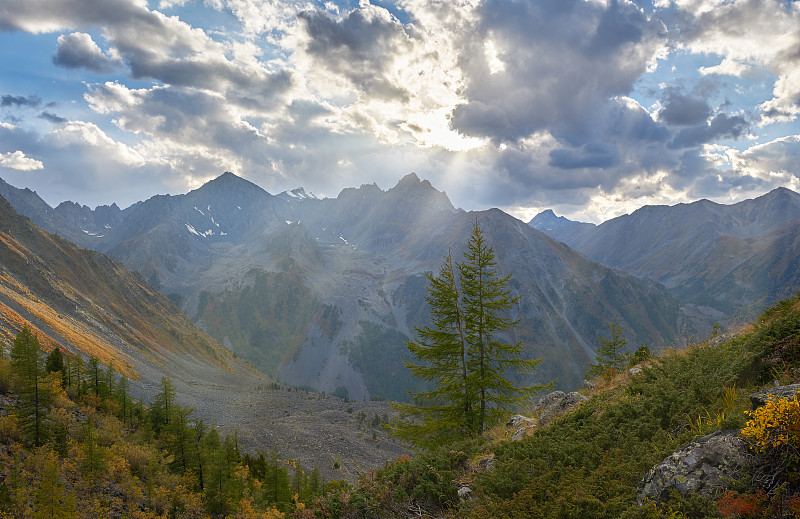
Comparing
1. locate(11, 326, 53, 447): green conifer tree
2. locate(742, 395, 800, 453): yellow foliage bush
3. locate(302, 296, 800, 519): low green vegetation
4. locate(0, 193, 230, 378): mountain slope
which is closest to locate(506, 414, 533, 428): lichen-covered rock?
locate(302, 296, 800, 519): low green vegetation

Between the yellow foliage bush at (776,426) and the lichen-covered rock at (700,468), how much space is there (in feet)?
1.16

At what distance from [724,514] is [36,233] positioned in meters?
180

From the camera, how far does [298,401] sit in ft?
376

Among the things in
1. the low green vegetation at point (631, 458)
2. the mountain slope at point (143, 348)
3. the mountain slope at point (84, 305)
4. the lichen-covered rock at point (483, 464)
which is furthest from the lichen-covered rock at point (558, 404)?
the mountain slope at point (84, 305)

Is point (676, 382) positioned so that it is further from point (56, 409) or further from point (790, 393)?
point (56, 409)

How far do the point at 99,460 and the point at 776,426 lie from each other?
120 feet

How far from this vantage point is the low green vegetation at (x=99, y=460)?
22.7 m

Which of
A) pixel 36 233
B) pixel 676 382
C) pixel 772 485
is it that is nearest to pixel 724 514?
pixel 772 485

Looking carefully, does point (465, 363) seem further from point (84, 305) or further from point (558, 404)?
point (84, 305)

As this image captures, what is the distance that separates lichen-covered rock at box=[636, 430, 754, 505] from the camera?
5.85 m

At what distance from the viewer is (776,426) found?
220 inches

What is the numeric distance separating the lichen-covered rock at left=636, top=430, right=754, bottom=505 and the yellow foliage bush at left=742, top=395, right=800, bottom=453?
1.16 ft

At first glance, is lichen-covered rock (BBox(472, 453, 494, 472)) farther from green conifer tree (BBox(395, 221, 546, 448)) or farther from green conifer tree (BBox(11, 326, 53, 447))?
green conifer tree (BBox(11, 326, 53, 447))

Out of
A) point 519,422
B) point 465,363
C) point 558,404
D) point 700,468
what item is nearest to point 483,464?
point 519,422
